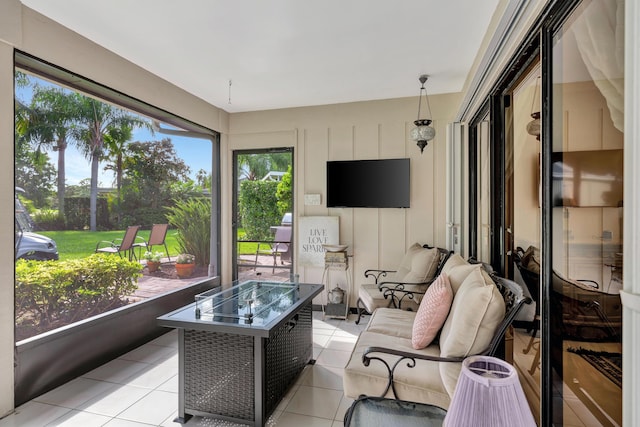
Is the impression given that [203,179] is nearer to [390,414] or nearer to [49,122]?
[49,122]

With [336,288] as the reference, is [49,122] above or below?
Answer: above

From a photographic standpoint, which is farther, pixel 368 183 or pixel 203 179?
pixel 203 179

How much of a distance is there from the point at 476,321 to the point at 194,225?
11.8 ft

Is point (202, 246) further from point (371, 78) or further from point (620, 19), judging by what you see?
point (620, 19)

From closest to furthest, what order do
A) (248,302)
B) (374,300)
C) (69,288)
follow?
(248,302) → (69,288) → (374,300)

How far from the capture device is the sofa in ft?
5.53

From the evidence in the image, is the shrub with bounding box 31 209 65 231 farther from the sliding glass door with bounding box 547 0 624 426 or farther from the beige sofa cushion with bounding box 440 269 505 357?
the sliding glass door with bounding box 547 0 624 426

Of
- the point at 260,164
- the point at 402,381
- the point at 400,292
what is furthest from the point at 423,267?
the point at 260,164

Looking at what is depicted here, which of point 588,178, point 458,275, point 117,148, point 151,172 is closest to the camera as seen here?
point 588,178

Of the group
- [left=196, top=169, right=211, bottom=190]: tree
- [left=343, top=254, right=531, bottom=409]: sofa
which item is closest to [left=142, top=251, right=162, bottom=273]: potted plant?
[left=196, top=169, right=211, bottom=190]: tree

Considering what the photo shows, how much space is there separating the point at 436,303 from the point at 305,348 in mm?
1261

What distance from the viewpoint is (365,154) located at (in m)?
4.36

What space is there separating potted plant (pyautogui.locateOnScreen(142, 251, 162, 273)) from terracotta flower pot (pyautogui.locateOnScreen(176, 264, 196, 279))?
1.12 ft

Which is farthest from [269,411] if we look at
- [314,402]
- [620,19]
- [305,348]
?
[620,19]
